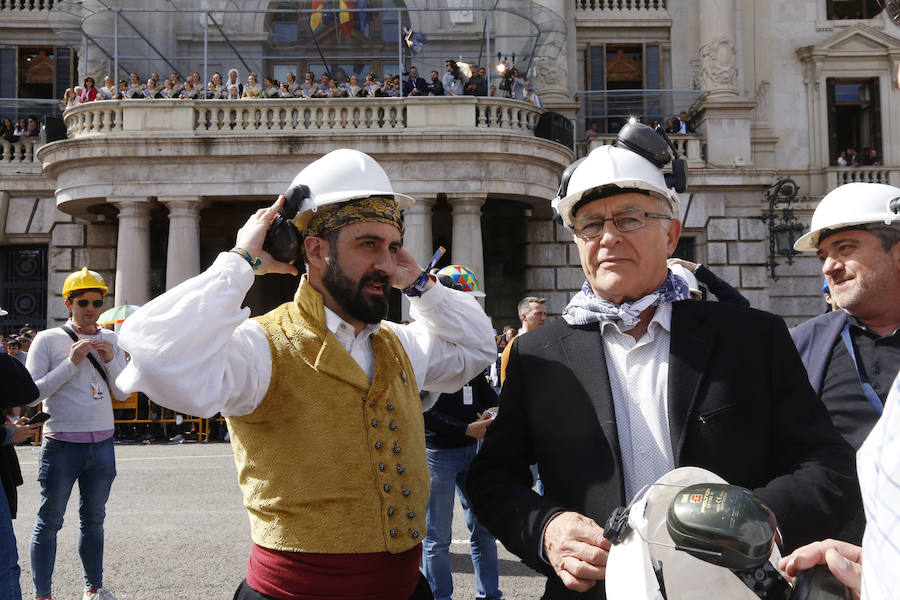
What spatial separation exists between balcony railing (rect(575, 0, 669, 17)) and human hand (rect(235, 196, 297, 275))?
22.0m

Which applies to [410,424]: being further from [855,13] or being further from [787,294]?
[855,13]

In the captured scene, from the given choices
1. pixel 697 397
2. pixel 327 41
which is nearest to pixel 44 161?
pixel 327 41

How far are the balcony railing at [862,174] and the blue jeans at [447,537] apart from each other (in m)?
20.2

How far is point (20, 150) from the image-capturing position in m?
21.4

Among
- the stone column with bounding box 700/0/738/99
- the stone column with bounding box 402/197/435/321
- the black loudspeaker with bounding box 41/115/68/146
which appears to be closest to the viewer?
the stone column with bounding box 402/197/435/321

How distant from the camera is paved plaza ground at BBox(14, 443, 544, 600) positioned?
239 inches

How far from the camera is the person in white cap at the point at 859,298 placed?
362 cm

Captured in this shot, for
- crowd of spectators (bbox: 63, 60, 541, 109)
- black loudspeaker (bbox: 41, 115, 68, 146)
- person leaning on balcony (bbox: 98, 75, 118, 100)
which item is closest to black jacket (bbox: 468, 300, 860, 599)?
crowd of spectators (bbox: 63, 60, 541, 109)

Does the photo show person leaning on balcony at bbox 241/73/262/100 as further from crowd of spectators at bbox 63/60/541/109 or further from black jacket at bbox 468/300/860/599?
black jacket at bbox 468/300/860/599

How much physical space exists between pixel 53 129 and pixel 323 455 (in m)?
18.9

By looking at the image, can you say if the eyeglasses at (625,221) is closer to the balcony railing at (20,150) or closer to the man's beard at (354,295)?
the man's beard at (354,295)

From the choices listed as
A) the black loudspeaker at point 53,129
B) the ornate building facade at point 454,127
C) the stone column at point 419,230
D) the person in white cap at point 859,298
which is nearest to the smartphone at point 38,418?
the person in white cap at point 859,298

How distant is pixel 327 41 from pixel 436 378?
69.6 feet

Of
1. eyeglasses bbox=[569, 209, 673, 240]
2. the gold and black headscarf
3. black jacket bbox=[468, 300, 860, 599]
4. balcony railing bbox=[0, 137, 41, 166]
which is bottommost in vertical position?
black jacket bbox=[468, 300, 860, 599]
